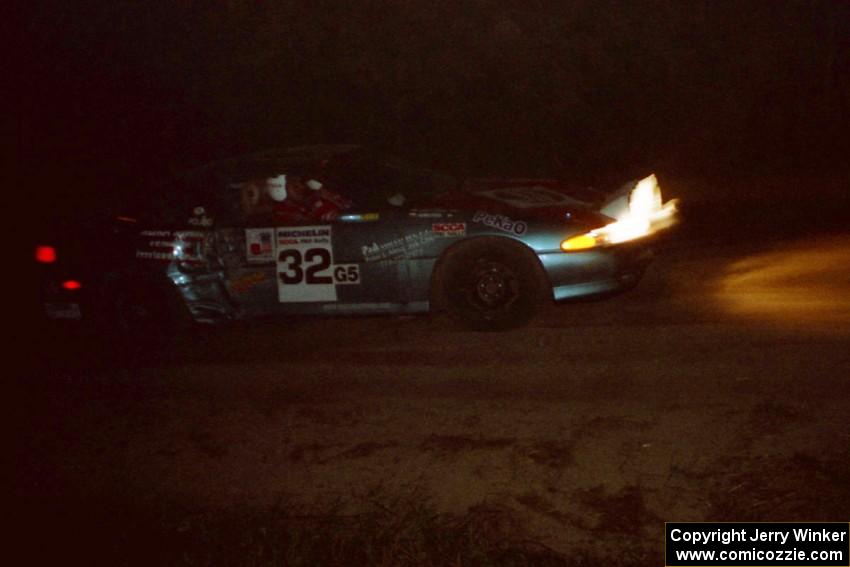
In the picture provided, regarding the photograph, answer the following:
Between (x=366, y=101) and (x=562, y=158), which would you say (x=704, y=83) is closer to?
(x=562, y=158)

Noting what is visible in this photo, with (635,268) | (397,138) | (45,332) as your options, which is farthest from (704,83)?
(45,332)

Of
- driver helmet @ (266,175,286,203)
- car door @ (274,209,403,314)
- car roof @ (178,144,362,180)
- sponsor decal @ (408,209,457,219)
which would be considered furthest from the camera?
car roof @ (178,144,362,180)

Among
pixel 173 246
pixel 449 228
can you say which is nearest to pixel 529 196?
pixel 449 228

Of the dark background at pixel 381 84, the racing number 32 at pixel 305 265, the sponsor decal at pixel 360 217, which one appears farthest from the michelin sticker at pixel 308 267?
the dark background at pixel 381 84

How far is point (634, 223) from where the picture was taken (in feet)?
24.2

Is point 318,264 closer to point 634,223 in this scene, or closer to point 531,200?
point 531,200

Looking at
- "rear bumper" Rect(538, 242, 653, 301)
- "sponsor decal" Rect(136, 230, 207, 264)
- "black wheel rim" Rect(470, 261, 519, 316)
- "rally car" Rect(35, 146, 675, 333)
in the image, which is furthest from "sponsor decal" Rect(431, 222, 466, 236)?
"sponsor decal" Rect(136, 230, 207, 264)

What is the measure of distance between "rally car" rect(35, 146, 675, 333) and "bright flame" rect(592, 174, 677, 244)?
1cm

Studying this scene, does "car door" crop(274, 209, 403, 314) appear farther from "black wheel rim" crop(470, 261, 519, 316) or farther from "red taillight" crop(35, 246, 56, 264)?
"red taillight" crop(35, 246, 56, 264)

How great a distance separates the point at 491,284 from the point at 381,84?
790 centimetres

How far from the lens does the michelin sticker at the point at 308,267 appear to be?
24.6 feet

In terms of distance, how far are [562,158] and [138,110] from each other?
6802 mm

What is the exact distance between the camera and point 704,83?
1728 centimetres

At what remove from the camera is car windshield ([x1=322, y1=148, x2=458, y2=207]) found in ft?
25.2
